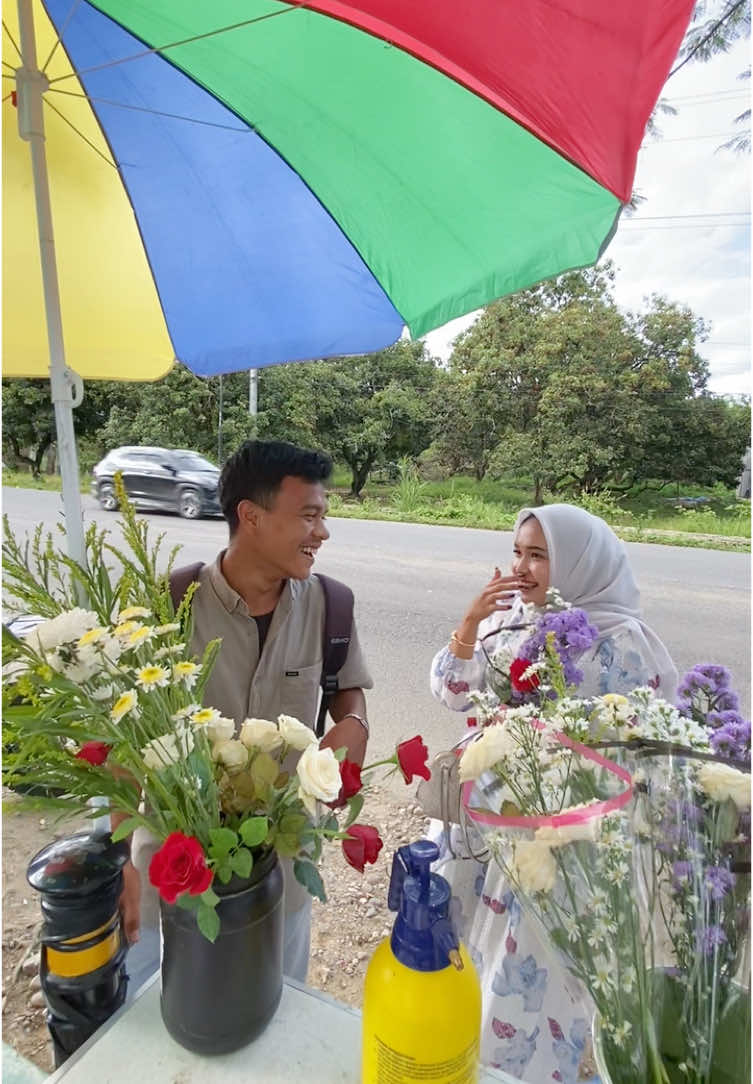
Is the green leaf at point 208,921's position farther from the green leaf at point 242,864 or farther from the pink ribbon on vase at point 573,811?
the pink ribbon on vase at point 573,811

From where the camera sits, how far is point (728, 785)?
0.50m

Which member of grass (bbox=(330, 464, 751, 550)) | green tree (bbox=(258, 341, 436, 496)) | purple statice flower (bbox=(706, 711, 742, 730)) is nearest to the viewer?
purple statice flower (bbox=(706, 711, 742, 730))

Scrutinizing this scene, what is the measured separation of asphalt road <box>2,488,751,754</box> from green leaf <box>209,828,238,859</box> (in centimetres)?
178

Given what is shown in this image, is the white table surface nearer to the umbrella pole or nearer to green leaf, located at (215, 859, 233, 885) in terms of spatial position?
green leaf, located at (215, 859, 233, 885)

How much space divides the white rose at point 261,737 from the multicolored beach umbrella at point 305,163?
891mm

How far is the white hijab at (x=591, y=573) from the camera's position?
1387mm

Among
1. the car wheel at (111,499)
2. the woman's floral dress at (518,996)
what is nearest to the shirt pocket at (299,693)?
the woman's floral dress at (518,996)

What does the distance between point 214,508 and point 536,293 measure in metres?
9.87

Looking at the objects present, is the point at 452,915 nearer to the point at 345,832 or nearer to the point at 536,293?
the point at 345,832

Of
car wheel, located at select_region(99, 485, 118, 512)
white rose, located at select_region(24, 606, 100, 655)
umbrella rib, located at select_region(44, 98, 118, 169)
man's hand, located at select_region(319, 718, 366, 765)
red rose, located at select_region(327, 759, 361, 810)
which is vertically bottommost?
man's hand, located at select_region(319, 718, 366, 765)

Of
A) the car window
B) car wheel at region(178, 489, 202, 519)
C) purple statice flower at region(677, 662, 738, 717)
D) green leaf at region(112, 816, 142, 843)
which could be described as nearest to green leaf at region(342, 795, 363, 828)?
green leaf at region(112, 816, 142, 843)

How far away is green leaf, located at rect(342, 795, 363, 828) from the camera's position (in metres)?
0.63

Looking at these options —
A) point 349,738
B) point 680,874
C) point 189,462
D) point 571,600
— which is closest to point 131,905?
point 349,738

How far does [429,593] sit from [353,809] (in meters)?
5.32
